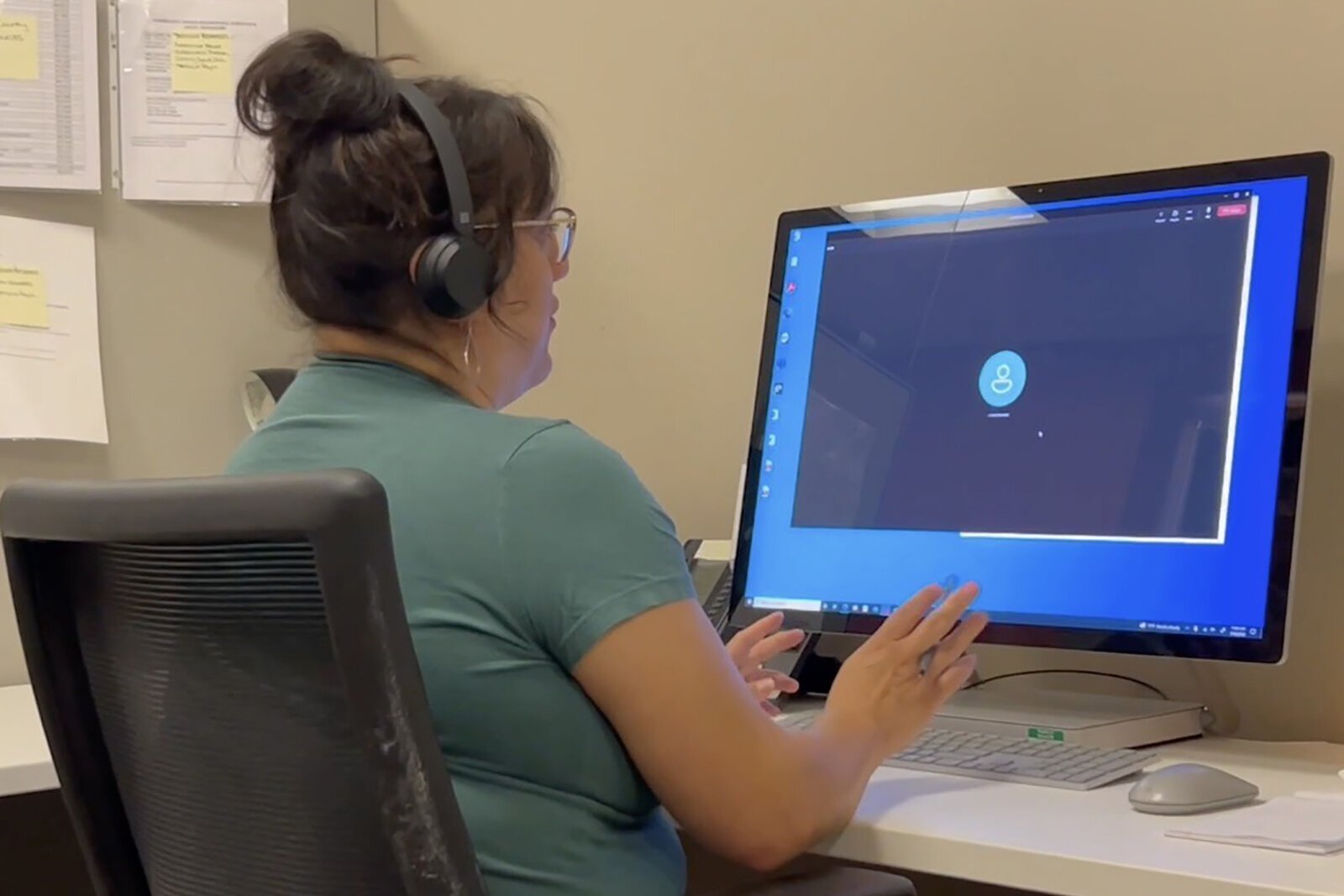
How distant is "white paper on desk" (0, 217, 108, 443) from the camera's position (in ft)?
5.75

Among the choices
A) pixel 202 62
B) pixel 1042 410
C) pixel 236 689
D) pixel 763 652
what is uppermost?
pixel 202 62

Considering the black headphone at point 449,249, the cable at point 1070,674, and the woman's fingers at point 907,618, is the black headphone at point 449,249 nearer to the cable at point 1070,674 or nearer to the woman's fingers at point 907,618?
the woman's fingers at point 907,618

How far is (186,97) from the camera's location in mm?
1899

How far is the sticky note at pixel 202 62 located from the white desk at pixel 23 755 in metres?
0.83

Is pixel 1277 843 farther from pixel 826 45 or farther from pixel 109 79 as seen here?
pixel 109 79

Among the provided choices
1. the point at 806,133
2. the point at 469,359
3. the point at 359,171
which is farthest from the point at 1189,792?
the point at 806,133

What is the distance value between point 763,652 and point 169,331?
0.97m

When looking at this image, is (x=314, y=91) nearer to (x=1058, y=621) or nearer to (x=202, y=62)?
(x=1058, y=621)

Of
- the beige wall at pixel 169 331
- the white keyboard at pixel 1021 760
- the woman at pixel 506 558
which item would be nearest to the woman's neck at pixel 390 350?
the woman at pixel 506 558

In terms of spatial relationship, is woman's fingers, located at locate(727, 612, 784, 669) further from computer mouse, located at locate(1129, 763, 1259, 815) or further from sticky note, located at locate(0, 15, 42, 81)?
sticky note, located at locate(0, 15, 42, 81)

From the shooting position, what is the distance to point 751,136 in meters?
1.86

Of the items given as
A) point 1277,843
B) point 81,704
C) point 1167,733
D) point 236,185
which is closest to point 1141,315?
point 1167,733

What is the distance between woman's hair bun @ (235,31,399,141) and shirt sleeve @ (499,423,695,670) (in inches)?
11.5

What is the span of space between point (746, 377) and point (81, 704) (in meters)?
1.04
